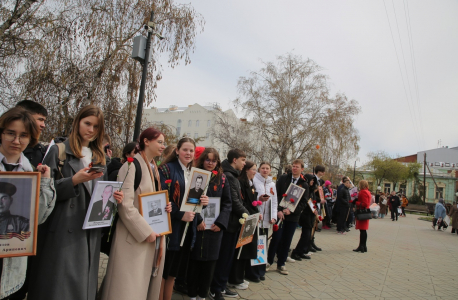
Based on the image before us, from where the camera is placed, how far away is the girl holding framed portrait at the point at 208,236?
3.73 metres

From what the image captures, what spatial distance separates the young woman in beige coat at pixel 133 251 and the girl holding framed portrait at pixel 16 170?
0.71 metres

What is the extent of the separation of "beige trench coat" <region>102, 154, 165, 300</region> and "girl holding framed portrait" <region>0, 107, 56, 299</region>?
70 cm

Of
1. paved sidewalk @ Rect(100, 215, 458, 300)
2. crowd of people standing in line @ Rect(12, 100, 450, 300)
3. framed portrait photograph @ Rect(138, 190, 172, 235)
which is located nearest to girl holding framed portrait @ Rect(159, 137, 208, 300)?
crowd of people standing in line @ Rect(12, 100, 450, 300)

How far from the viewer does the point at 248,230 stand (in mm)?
4551

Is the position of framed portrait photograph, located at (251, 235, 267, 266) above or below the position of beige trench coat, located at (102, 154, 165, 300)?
below

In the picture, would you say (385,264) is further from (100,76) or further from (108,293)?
(100,76)

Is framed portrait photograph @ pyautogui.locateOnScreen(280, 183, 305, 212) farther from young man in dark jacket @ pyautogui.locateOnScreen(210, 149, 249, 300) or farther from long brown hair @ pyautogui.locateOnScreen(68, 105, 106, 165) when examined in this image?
long brown hair @ pyautogui.locateOnScreen(68, 105, 106, 165)

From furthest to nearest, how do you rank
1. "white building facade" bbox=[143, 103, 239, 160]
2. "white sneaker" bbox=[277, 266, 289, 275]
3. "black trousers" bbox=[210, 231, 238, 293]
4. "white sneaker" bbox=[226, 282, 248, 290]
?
"white building facade" bbox=[143, 103, 239, 160], "white sneaker" bbox=[277, 266, 289, 275], "white sneaker" bbox=[226, 282, 248, 290], "black trousers" bbox=[210, 231, 238, 293]

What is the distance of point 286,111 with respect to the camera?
2562cm

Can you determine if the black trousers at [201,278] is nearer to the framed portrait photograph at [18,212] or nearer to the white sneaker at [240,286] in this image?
the white sneaker at [240,286]

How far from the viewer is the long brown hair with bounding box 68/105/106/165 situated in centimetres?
261

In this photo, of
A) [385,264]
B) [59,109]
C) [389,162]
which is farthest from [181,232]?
[389,162]

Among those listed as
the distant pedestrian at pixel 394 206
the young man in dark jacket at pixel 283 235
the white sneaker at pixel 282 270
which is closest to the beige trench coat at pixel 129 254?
the young man in dark jacket at pixel 283 235

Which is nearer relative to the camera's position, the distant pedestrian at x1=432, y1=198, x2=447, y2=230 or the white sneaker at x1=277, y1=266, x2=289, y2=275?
the white sneaker at x1=277, y1=266, x2=289, y2=275
